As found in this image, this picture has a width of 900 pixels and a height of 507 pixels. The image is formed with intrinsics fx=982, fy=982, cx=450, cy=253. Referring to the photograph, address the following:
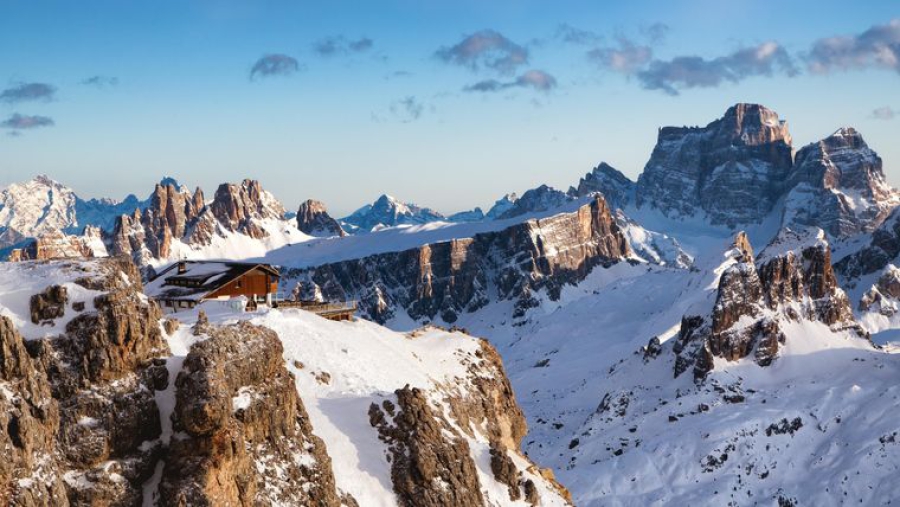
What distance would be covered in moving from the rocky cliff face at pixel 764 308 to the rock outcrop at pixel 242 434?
121113 mm

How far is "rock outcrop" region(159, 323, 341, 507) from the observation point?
144 feet

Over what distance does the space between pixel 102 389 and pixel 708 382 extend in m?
128

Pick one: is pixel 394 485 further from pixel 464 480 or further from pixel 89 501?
pixel 89 501

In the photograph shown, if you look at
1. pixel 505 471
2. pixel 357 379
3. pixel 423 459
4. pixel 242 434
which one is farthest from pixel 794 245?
pixel 242 434

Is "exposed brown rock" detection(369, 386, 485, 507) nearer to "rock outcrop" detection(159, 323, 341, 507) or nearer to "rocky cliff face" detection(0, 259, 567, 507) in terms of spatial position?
"rocky cliff face" detection(0, 259, 567, 507)

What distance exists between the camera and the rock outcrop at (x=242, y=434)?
4397cm

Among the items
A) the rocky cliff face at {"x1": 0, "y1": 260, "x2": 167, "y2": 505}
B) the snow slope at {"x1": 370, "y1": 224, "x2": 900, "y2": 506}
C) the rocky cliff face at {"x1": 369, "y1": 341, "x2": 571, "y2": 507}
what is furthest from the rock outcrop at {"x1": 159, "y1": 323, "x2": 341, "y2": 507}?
the snow slope at {"x1": 370, "y1": 224, "x2": 900, "y2": 506}

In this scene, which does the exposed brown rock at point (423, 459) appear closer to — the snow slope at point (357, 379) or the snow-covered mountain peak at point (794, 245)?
the snow slope at point (357, 379)

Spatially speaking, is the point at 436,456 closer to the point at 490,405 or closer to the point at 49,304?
the point at 490,405

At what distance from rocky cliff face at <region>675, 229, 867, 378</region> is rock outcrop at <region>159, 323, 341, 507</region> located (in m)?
121

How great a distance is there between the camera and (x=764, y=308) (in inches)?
6860

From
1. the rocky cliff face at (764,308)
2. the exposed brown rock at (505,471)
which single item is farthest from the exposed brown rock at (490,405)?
the rocky cliff face at (764,308)

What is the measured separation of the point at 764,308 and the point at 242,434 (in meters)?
143

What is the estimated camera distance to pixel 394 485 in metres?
56.0
